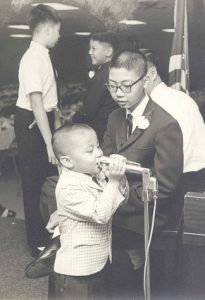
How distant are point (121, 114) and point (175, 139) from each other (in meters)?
0.31

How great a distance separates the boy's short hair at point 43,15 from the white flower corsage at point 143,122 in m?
1.06

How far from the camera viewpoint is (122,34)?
2.77 metres

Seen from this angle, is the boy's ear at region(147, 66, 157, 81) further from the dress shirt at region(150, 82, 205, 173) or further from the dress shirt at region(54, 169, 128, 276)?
the dress shirt at region(54, 169, 128, 276)

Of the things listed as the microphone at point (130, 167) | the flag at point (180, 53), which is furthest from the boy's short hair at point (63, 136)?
the flag at point (180, 53)

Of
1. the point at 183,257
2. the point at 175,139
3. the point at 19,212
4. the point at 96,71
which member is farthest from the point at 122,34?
the point at 19,212

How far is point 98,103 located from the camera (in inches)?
105

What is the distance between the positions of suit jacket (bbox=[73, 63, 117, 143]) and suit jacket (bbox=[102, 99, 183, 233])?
674 millimetres

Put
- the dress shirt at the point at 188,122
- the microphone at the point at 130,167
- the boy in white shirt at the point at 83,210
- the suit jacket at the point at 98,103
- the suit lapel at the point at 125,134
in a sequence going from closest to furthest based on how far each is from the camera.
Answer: the microphone at the point at 130,167
the boy in white shirt at the point at 83,210
the suit lapel at the point at 125,134
the dress shirt at the point at 188,122
the suit jacket at the point at 98,103

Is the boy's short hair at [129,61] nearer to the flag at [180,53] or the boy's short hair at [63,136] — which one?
the boy's short hair at [63,136]

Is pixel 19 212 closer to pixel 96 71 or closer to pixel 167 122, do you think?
pixel 96 71

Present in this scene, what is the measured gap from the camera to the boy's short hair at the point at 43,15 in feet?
8.73

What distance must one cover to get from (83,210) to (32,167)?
4.20ft

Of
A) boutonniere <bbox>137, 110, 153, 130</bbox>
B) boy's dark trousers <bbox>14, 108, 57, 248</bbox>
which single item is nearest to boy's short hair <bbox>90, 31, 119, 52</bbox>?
boy's dark trousers <bbox>14, 108, 57, 248</bbox>

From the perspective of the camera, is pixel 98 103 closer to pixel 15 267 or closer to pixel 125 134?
pixel 125 134
